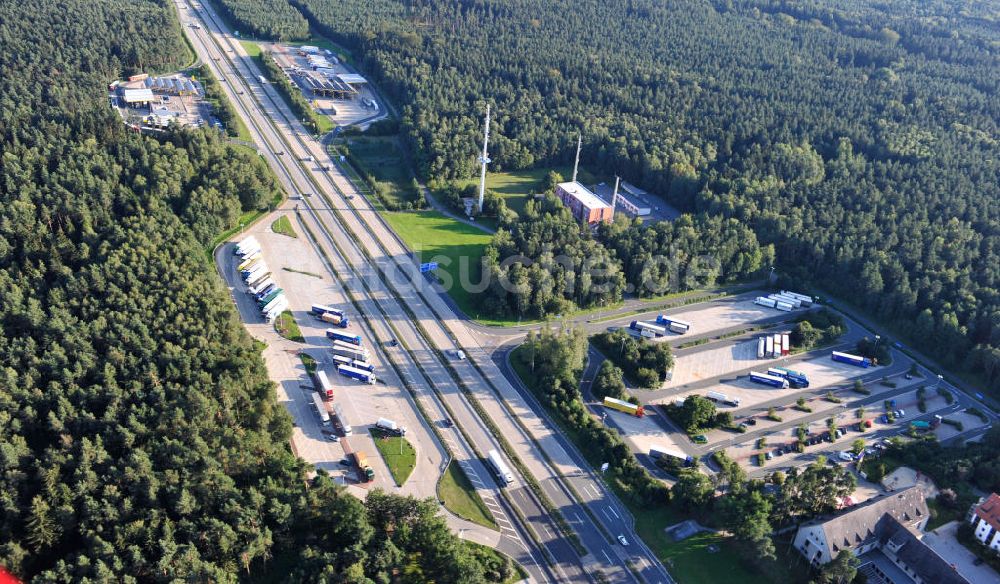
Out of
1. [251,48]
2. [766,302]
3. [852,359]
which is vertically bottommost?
[852,359]

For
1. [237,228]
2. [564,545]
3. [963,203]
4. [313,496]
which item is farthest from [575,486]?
[963,203]

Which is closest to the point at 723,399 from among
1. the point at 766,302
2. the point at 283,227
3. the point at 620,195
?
the point at 766,302

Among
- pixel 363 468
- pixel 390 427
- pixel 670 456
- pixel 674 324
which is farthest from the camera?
pixel 674 324

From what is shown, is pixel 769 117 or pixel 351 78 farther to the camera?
pixel 351 78

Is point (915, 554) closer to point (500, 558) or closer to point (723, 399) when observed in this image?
point (723, 399)

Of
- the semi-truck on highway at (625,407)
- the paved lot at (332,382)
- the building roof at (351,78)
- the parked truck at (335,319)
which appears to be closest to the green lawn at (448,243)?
the paved lot at (332,382)

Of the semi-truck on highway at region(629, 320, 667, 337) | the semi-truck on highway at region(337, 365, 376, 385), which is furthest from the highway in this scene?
the semi-truck on highway at region(629, 320, 667, 337)

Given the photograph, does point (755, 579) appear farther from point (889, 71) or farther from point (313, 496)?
point (889, 71)

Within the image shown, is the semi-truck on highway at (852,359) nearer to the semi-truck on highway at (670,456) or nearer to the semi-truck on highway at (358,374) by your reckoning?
the semi-truck on highway at (670,456)
